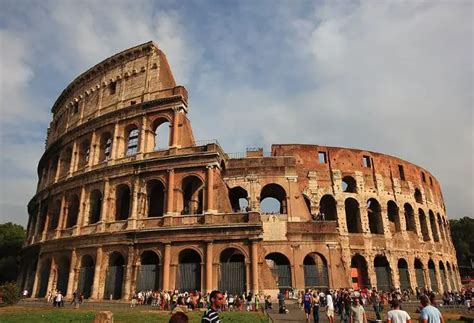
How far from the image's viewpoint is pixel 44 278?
2552cm

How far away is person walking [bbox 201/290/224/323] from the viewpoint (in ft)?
14.6

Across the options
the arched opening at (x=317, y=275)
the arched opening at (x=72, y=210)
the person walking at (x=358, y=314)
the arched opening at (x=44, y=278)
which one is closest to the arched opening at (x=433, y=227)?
the arched opening at (x=317, y=275)

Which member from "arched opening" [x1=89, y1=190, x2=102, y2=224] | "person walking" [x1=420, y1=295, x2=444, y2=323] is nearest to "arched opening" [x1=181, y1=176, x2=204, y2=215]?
"arched opening" [x1=89, y1=190, x2=102, y2=224]

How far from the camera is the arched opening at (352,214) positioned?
2768 cm

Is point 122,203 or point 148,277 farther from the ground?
point 122,203

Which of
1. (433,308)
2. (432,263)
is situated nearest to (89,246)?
(433,308)

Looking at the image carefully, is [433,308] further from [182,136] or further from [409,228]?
[409,228]

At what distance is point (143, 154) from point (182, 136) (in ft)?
A: 9.37

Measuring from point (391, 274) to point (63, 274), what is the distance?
2319 centimetres

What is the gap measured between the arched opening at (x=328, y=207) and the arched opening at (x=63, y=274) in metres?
18.8

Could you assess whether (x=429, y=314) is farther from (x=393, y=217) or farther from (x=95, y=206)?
(x=393, y=217)

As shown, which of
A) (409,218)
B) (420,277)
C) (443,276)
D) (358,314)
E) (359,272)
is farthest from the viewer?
(443,276)

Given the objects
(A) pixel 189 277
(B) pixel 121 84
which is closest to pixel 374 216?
(A) pixel 189 277

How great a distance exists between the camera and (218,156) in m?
21.8
